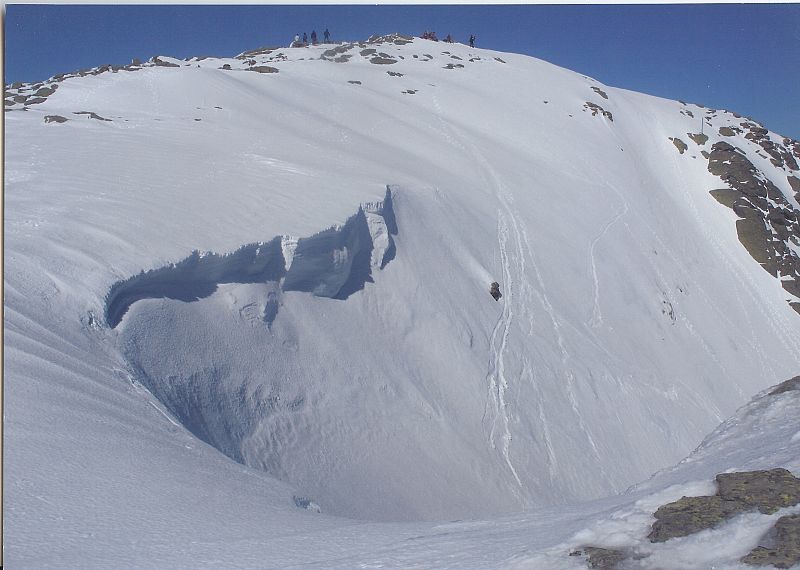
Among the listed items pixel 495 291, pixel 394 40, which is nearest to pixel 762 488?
pixel 495 291

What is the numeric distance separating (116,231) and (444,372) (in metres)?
Answer: 6.08

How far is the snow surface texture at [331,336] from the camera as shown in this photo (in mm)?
Answer: 4543

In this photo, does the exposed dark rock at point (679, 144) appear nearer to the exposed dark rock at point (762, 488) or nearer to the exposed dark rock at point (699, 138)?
→ the exposed dark rock at point (699, 138)

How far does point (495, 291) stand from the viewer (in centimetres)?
1502

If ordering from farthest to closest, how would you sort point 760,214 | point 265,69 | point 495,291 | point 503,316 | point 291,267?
point 760,214
point 265,69
point 495,291
point 503,316
point 291,267

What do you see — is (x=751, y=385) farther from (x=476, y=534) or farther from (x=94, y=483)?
(x=94, y=483)

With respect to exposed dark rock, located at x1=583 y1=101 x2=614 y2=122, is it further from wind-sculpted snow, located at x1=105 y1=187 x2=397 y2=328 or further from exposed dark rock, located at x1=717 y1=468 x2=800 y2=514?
exposed dark rock, located at x1=717 y1=468 x2=800 y2=514

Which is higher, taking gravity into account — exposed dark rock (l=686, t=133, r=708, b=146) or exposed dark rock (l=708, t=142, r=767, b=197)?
exposed dark rock (l=686, t=133, r=708, b=146)

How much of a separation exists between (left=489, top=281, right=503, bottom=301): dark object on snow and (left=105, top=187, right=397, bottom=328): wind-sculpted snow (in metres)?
2.81

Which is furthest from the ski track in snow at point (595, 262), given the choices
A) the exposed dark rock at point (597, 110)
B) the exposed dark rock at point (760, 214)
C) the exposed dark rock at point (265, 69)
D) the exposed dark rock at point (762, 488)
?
the exposed dark rock at point (265, 69)

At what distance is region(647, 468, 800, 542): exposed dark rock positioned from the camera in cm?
352

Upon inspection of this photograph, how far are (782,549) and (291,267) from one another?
8343 millimetres

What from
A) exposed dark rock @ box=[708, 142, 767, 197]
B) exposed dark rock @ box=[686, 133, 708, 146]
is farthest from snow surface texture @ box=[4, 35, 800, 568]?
exposed dark rock @ box=[686, 133, 708, 146]

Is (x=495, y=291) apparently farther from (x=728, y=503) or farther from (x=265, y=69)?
(x=265, y=69)
